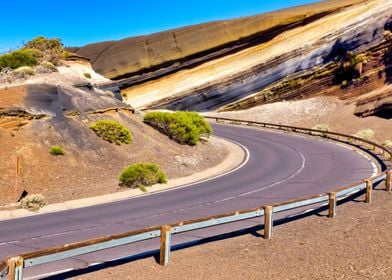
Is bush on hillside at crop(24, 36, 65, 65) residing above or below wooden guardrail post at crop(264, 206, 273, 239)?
above

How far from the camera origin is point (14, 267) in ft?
22.2

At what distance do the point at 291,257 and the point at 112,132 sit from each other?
808 inches

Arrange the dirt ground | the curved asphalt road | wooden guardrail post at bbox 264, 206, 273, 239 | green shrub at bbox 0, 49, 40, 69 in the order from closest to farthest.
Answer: the dirt ground → wooden guardrail post at bbox 264, 206, 273, 239 → the curved asphalt road → green shrub at bbox 0, 49, 40, 69

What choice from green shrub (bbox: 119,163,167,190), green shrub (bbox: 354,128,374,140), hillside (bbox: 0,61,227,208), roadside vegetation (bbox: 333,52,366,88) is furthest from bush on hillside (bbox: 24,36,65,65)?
roadside vegetation (bbox: 333,52,366,88)

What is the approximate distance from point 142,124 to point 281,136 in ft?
51.1

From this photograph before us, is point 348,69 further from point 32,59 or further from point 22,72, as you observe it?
point 22,72

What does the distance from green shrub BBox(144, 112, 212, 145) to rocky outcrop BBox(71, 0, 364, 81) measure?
33.2 metres

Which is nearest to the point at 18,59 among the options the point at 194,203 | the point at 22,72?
the point at 22,72

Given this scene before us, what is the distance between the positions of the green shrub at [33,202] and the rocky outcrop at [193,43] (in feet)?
169

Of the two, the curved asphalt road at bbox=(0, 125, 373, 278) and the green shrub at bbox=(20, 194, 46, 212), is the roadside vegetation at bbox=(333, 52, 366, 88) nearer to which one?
the curved asphalt road at bbox=(0, 125, 373, 278)

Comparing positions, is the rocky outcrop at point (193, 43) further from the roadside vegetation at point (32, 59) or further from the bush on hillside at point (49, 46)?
the roadside vegetation at point (32, 59)

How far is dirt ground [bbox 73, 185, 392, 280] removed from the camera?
8.39 metres

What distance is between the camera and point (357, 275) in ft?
27.0

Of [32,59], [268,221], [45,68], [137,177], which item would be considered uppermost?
[32,59]
